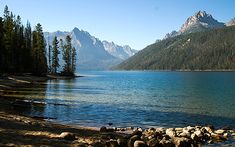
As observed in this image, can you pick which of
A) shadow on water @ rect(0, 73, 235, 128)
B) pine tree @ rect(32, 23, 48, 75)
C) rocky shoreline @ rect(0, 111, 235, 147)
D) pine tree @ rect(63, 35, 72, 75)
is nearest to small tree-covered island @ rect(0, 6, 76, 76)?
pine tree @ rect(32, 23, 48, 75)

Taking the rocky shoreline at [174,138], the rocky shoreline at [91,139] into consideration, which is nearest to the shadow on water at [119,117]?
the rocky shoreline at [174,138]

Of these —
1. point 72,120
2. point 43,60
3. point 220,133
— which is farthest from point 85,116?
point 43,60

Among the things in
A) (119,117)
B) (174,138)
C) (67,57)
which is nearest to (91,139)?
(174,138)

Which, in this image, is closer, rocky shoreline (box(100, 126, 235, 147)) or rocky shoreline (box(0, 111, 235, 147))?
rocky shoreline (box(0, 111, 235, 147))

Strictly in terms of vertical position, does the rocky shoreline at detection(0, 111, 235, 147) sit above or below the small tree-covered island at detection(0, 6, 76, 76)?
below

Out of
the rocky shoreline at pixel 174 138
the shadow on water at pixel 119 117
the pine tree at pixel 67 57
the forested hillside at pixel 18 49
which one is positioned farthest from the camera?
the pine tree at pixel 67 57

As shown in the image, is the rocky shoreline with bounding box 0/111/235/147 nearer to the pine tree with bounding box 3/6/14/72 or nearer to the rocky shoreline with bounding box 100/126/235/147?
the rocky shoreline with bounding box 100/126/235/147

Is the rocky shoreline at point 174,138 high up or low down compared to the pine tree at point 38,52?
down

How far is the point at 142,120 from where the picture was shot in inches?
1501

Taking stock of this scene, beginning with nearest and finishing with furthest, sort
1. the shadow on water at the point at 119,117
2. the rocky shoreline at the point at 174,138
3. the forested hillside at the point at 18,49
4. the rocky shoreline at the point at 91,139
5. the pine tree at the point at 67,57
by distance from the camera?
1. the rocky shoreline at the point at 91,139
2. the rocky shoreline at the point at 174,138
3. the shadow on water at the point at 119,117
4. the forested hillside at the point at 18,49
5. the pine tree at the point at 67,57

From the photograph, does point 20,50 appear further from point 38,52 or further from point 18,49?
point 38,52

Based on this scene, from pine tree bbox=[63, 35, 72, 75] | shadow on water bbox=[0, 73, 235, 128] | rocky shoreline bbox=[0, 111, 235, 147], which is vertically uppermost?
pine tree bbox=[63, 35, 72, 75]

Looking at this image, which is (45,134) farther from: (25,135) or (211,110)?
(211,110)

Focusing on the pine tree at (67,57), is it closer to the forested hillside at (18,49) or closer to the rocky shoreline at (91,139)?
the forested hillside at (18,49)
